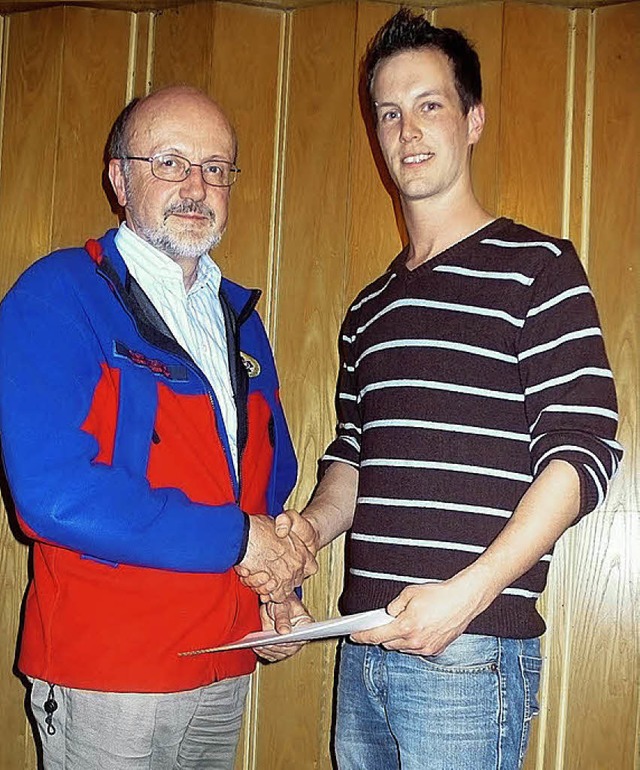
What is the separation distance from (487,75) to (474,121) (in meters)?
0.68

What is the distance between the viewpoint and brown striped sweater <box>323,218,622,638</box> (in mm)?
1403

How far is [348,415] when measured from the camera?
1.88 meters

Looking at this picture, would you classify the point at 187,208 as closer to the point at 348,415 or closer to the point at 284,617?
the point at 348,415

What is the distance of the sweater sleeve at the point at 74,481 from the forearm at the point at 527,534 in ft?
1.42

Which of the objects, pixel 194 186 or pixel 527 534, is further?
pixel 194 186

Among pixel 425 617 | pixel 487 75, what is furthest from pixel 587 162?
pixel 425 617

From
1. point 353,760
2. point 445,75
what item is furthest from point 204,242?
point 353,760

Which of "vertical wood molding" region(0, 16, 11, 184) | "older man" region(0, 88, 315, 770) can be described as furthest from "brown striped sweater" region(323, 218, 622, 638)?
"vertical wood molding" region(0, 16, 11, 184)

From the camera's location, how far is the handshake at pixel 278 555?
164cm

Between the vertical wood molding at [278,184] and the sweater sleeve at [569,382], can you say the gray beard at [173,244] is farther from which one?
the sweater sleeve at [569,382]

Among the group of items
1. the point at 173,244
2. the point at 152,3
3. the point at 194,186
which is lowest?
the point at 173,244

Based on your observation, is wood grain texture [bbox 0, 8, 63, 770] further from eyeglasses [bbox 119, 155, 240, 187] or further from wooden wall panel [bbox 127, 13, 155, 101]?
eyeglasses [bbox 119, 155, 240, 187]

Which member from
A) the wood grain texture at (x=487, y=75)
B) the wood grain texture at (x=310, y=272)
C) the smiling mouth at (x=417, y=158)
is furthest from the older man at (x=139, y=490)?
the wood grain texture at (x=487, y=75)

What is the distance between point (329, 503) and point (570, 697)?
0.87 m
